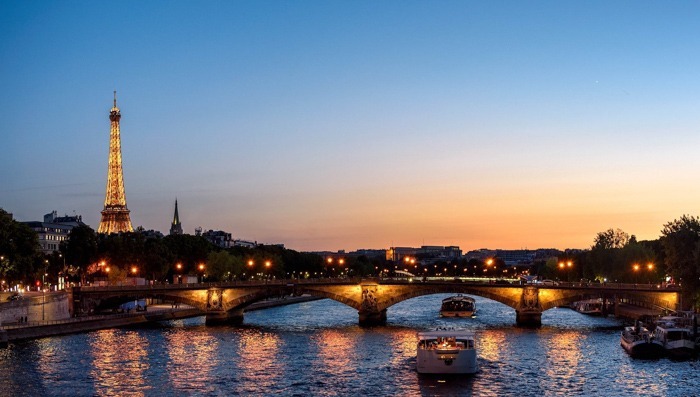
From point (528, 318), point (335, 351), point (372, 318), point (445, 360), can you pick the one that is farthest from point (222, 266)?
point (445, 360)

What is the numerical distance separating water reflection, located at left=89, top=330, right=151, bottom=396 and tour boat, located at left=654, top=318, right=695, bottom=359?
35.9 m

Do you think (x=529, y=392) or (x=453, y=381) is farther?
(x=453, y=381)

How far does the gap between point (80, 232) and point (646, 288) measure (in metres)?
75.0

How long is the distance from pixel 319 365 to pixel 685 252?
3883cm

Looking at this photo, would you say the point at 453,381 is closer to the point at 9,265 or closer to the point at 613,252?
the point at 9,265

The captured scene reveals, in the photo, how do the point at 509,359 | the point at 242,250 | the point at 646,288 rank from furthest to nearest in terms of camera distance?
1. the point at 242,250
2. the point at 646,288
3. the point at 509,359

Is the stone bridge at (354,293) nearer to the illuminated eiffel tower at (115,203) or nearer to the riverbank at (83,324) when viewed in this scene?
the riverbank at (83,324)

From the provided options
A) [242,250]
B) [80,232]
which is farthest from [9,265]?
[242,250]

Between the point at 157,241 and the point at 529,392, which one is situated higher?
the point at 157,241

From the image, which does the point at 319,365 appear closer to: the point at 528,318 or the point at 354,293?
the point at 528,318

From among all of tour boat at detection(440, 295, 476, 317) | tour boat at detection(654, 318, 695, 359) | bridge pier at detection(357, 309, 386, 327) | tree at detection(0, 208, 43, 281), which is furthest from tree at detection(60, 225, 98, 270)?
tour boat at detection(654, 318, 695, 359)

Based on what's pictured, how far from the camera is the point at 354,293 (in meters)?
104

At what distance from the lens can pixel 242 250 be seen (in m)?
184

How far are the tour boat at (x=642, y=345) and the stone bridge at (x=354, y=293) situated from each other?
25934mm
